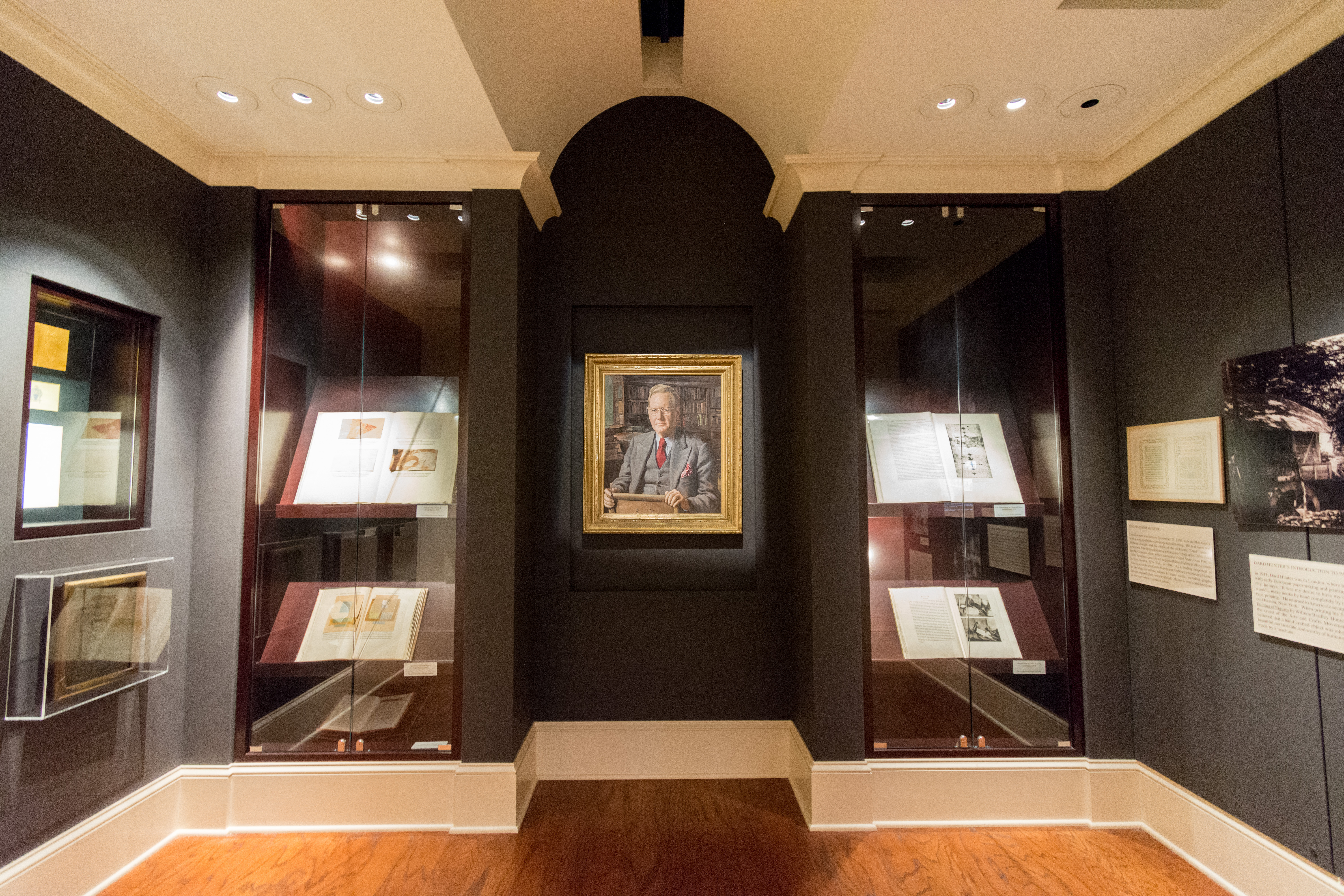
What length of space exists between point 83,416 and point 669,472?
2.24m

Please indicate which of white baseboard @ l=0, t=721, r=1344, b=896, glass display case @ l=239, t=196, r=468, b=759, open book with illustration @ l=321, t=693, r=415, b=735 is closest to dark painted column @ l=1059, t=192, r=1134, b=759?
white baseboard @ l=0, t=721, r=1344, b=896

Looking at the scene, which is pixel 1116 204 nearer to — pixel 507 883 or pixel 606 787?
pixel 606 787

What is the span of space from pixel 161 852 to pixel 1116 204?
471 centimetres

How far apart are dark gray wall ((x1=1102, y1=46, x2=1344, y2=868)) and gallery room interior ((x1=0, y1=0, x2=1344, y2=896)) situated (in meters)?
0.01

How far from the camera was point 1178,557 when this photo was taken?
7.32 ft

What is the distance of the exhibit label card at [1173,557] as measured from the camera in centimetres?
212

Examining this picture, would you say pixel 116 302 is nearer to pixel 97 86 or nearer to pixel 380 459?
pixel 97 86

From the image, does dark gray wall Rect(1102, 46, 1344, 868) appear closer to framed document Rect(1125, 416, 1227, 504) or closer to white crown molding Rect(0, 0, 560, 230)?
framed document Rect(1125, 416, 1227, 504)

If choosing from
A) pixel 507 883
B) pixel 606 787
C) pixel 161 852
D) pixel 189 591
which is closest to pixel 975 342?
pixel 606 787

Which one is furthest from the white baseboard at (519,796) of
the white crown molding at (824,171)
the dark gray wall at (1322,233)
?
the white crown molding at (824,171)

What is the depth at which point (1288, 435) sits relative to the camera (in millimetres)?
1837

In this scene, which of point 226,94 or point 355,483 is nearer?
point 226,94

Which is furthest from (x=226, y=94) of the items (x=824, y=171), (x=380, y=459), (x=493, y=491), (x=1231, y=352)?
(x=1231, y=352)

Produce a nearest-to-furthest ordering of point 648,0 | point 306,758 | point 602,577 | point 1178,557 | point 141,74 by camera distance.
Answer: point 141,74
point 1178,557
point 306,758
point 648,0
point 602,577
